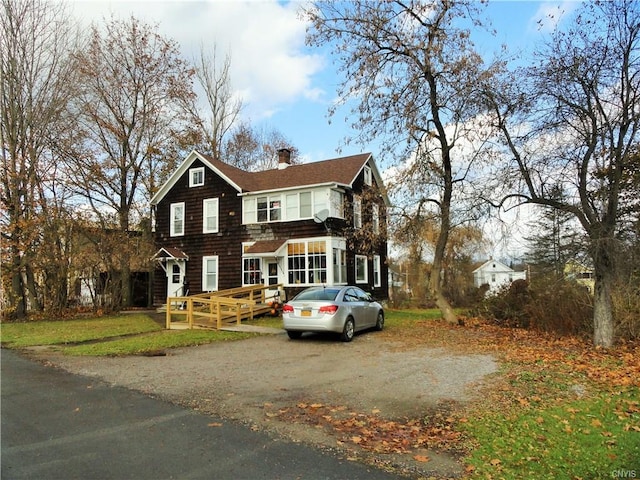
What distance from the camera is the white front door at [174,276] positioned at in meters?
25.7

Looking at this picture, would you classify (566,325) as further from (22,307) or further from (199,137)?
(199,137)

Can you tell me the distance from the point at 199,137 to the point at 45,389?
26.5 m

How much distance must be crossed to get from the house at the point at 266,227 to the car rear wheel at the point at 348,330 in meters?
6.85

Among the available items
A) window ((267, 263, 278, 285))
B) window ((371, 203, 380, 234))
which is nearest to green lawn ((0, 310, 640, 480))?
window ((371, 203, 380, 234))

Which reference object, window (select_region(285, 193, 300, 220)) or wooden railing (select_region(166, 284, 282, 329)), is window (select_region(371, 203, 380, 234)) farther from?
wooden railing (select_region(166, 284, 282, 329))

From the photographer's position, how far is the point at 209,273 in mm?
24828

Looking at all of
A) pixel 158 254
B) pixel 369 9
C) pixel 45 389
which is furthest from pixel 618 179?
pixel 158 254

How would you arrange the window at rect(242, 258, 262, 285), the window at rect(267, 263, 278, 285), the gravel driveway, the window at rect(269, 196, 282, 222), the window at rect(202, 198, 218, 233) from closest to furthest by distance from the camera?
the gravel driveway < the window at rect(267, 263, 278, 285) < the window at rect(269, 196, 282, 222) < the window at rect(242, 258, 262, 285) < the window at rect(202, 198, 218, 233)

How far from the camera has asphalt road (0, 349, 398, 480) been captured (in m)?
4.02

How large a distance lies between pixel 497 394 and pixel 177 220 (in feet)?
75.0

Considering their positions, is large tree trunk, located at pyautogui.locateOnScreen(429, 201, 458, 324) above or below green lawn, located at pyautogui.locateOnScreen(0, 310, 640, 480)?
above

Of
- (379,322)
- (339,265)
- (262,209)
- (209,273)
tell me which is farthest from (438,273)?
(209,273)

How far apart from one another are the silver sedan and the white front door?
14.8 metres

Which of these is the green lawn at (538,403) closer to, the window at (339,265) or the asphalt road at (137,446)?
the asphalt road at (137,446)
